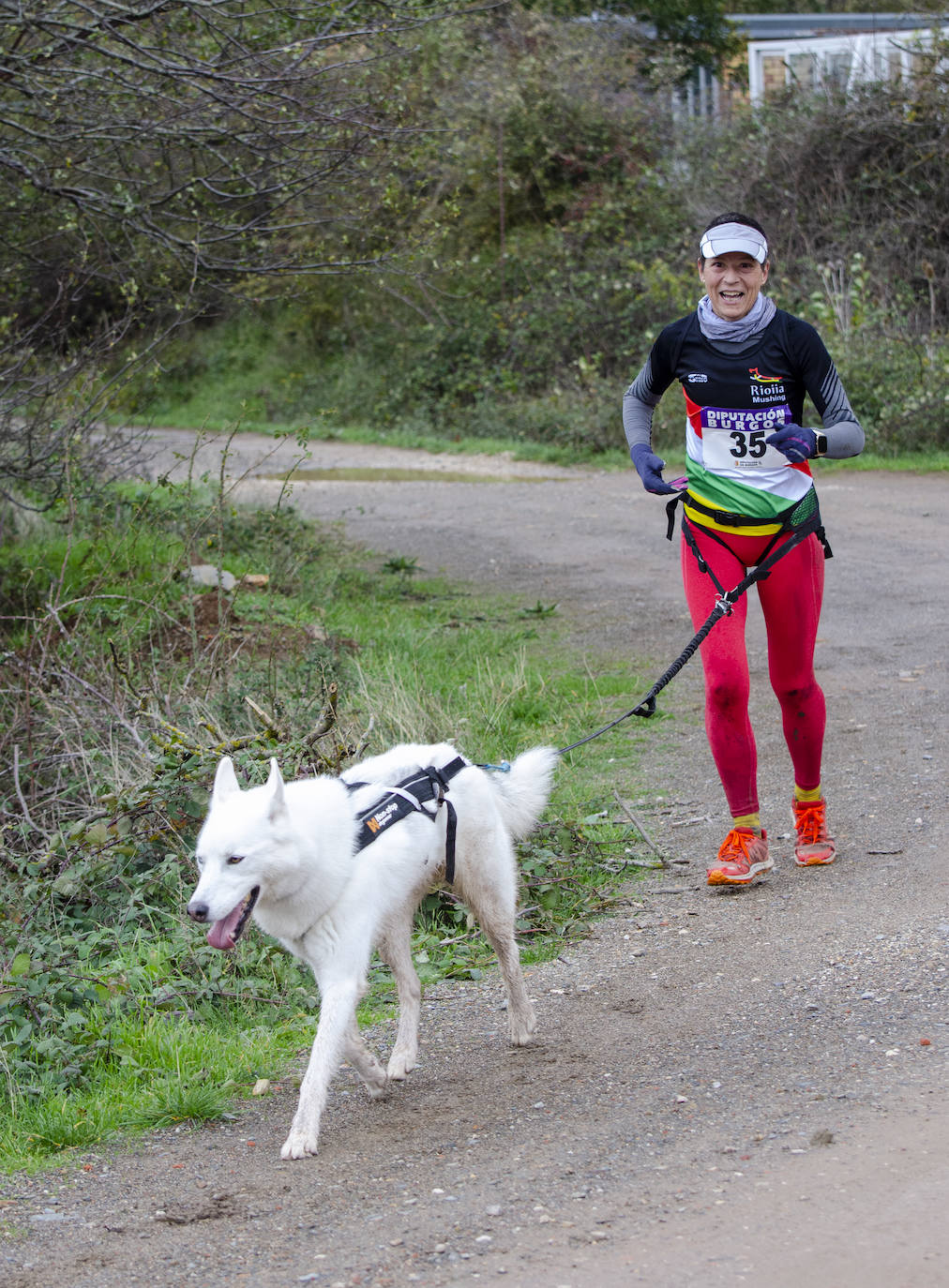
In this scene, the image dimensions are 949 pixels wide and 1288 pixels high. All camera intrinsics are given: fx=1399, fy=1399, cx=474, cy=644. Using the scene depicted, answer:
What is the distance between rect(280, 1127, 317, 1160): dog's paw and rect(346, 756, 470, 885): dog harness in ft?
2.45

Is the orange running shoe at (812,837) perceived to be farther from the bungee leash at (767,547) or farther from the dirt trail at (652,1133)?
the bungee leash at (767,547)

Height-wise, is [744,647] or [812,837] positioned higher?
[744,647]

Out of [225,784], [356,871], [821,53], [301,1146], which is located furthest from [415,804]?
[821,53]

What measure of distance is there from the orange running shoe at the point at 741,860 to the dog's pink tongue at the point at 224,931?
2.30 metres

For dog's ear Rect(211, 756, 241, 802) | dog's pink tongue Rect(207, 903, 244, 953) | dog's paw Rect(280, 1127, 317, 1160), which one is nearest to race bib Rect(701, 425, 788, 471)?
dog's ear Rect(211, 756, 241, 802)

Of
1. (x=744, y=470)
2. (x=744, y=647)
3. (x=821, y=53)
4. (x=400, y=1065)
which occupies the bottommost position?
(x=400, y=1065)

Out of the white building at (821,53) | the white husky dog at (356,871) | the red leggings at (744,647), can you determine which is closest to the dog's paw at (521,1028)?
the white husky dog at (356,871)

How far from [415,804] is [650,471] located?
1.76 m

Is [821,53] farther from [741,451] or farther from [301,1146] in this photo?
[301,1146]

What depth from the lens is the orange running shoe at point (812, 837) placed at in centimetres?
545

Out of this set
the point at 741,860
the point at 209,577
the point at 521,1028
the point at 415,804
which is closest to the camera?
the point at 415,804

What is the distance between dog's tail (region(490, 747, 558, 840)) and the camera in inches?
177

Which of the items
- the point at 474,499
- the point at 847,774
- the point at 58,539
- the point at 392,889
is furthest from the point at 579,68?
the point at 392,889

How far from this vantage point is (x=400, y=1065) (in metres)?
4.06
